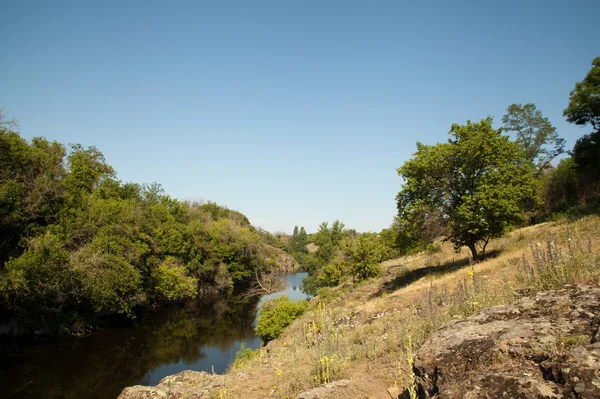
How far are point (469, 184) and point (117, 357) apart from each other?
77.4 ft

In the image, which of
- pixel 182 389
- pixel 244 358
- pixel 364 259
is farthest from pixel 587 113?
pixel 182 389

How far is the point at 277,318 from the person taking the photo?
21.2 meters

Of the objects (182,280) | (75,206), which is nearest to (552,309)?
(75,206)

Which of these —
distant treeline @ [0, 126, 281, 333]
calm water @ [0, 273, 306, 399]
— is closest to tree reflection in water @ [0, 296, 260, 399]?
calm water @ [0, 273, 306, 399]

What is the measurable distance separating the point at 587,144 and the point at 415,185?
629 inches

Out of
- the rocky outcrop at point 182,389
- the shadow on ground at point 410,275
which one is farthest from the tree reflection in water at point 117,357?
the shadow on ground at point 410,275

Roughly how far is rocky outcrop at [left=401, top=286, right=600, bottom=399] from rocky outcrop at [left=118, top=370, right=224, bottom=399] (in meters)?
5.12

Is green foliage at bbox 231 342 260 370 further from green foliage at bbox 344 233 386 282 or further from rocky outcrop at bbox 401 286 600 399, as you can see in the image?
green foliage at bbox 344 233 386 282

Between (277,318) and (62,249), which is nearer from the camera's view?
(277,318)

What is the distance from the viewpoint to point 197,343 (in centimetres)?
2608

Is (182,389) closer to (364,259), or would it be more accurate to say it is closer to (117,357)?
(117,357)

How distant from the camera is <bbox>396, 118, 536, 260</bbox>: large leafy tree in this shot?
1686 centimetres

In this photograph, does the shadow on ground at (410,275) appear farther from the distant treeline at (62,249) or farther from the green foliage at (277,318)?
the distant treeline at (62,249)

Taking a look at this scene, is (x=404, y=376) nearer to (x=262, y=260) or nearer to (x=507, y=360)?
(x=507, y=360)
